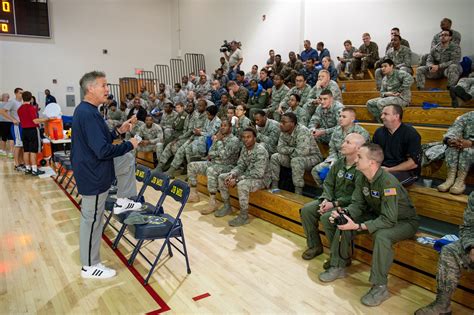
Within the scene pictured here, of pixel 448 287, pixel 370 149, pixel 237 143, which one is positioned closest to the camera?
pixel 448 287

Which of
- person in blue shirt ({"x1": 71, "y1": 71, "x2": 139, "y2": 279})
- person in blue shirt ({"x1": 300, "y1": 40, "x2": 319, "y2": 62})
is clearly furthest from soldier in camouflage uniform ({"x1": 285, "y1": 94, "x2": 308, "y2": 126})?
person in blue shirt ({"x1": 300, "y1": 40, "x2": 319, "y2": 62})

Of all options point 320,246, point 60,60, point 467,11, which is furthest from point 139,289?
point 60,60

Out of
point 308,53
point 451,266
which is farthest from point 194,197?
point 308,53

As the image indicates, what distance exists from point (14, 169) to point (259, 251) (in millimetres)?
6548

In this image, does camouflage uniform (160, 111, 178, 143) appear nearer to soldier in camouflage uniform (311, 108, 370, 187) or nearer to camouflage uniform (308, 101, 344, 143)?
camouflage uniform (308, 101, 344, 143)

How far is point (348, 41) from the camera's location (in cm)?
874

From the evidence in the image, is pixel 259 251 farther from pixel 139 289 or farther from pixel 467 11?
pixel 467 11

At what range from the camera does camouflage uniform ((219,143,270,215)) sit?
4562 mm

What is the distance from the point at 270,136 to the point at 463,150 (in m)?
2.56

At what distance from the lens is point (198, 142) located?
6.71 m

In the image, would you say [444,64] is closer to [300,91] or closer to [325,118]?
[300,91]

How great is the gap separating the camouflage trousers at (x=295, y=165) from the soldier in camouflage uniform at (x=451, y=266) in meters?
2.15

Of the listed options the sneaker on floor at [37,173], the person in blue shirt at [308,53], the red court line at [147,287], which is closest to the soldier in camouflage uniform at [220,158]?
the red court line at [147,287]

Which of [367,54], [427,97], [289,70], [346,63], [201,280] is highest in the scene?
[367,54]
